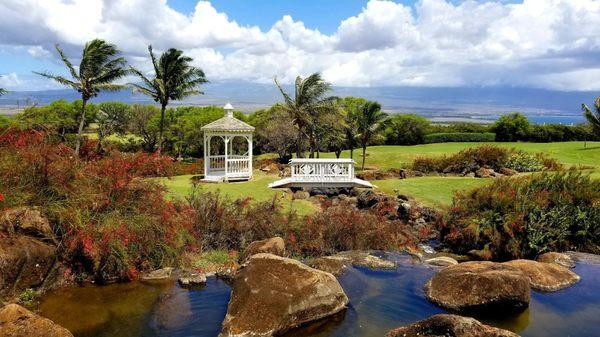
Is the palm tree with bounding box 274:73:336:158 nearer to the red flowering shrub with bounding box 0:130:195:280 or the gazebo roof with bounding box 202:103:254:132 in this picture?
the gazebo roof with bounding box 202:103:254:132

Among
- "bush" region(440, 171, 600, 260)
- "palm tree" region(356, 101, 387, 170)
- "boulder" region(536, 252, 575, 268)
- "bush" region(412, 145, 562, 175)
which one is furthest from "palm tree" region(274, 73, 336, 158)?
"boulder" region(536, 252, 575, 268)

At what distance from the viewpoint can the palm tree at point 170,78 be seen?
35.3 metres

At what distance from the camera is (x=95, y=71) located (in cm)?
3534

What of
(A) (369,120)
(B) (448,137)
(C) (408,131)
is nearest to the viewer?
(A) (369,120)

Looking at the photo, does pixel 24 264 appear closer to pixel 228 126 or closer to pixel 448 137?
pixel 228 126

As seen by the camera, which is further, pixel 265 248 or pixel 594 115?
pixel 594 115

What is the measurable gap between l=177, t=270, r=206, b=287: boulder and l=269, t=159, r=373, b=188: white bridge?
12.1m

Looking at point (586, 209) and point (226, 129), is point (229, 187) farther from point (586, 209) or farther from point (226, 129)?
→ point (586, 209)

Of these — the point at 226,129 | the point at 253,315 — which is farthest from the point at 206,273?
the point at 226,129

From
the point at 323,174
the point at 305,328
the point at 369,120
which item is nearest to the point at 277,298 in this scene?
the point at 305,328

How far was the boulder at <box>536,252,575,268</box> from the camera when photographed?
13.4m

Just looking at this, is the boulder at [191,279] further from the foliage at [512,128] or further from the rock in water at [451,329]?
the foliage at [512,128]

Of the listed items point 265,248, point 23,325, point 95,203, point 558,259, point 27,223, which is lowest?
point 558,259

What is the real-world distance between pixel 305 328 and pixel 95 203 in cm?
636
